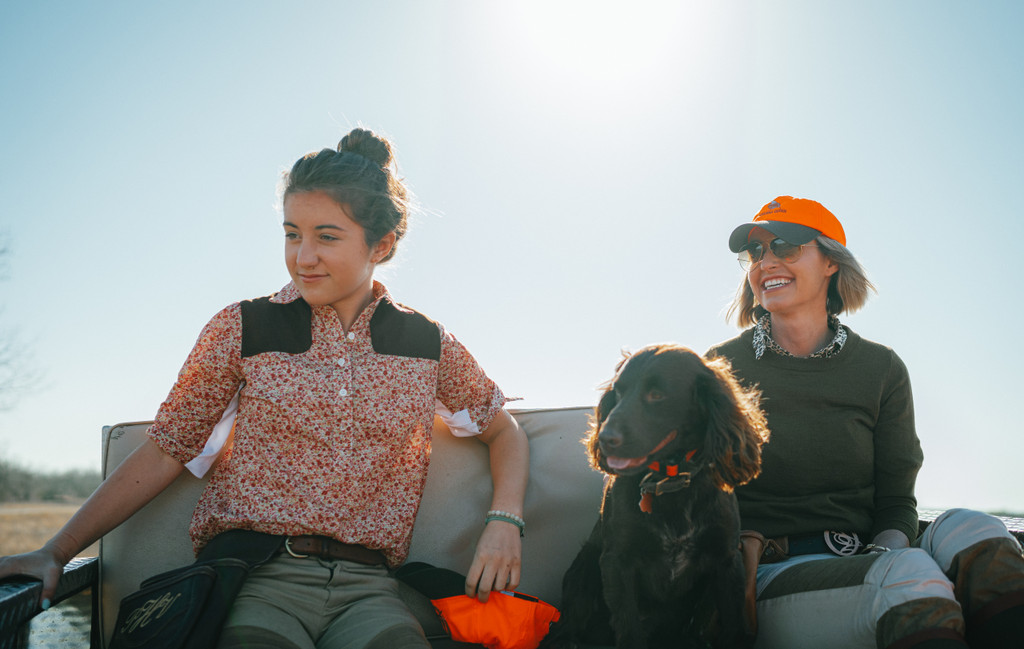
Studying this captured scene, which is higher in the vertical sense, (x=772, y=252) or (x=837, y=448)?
(x=772, y=252)

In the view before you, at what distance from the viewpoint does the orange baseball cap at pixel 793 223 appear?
2656 millimetres

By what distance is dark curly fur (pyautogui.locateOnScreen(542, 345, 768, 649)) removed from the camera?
2135 mm

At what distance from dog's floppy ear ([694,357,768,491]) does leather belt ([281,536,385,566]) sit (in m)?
1.11

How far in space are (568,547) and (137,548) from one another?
1.53 meters

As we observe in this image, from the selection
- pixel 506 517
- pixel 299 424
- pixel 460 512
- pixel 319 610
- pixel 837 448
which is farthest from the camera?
pixel 460 512

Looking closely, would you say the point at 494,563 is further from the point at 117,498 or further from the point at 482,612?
the point at 117,498

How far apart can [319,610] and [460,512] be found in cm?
80

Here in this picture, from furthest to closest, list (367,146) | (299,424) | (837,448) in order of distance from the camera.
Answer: (837,448) < (367,146) < (299,424)

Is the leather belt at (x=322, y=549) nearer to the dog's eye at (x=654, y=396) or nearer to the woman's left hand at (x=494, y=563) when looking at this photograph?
the woman's left hand at (x=494, y=563)

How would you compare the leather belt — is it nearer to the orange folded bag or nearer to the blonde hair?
the orange folded bag

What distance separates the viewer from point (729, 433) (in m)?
2.17

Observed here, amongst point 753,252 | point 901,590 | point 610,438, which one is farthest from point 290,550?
point 753,252

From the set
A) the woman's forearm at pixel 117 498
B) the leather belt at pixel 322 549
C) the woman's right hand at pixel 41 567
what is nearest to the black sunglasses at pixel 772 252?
the leather belt at pixel 322 549

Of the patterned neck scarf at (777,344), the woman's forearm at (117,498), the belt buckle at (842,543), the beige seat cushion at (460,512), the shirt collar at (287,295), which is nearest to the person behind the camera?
the woman's forearm at (117,498)
